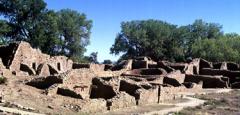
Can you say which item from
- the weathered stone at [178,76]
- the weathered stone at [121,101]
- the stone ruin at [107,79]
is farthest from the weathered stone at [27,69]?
the weathered stone at [178,76]

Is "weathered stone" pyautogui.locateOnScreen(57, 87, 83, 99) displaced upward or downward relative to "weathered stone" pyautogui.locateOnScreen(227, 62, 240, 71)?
downward

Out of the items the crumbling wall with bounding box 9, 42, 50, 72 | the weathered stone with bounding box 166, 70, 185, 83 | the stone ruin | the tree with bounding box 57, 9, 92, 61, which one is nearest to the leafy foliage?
the tree with bounding box 57, 9, 92, 61

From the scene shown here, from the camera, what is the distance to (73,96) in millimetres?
33719

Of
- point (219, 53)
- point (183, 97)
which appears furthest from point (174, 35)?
point (183, 97)

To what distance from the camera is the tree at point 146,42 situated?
10631 centimetres

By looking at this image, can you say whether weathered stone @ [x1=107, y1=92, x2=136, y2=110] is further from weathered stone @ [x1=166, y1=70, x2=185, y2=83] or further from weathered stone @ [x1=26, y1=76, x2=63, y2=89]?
weathered stone @ [x1=166, y1=70, x2=185, y2=83]

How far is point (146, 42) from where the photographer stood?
106 meters

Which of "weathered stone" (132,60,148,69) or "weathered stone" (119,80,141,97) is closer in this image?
"weathered stone" (119,80,141,97)

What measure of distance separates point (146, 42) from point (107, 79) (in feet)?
210

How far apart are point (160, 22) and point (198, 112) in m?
80.4

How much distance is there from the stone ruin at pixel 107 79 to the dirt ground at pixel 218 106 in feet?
9.76

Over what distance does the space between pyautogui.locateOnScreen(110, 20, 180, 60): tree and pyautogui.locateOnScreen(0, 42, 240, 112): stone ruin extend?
3151cm

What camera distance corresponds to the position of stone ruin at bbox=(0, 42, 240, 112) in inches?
1366

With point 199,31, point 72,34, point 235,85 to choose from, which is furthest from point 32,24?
point 199,31
